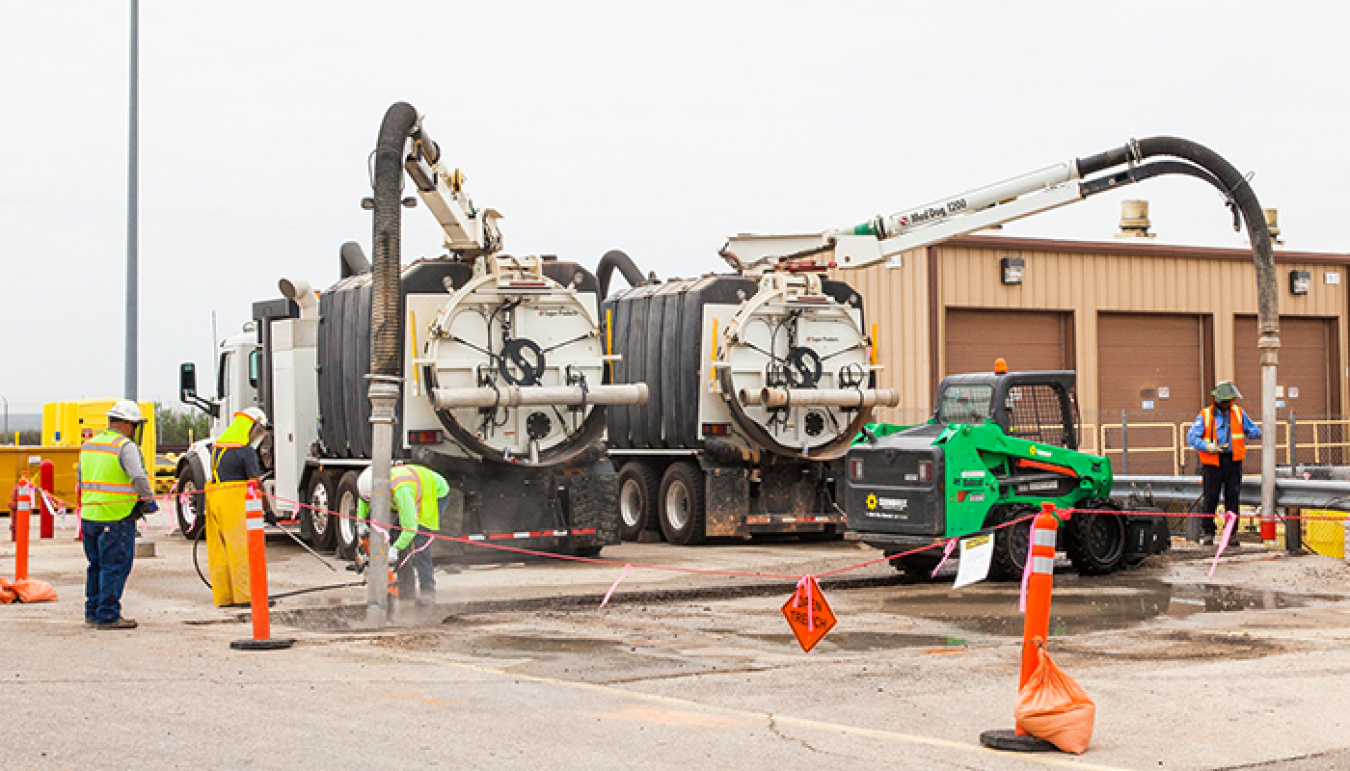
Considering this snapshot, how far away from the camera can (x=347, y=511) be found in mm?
17891

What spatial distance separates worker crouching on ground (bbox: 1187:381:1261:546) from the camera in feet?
56.6

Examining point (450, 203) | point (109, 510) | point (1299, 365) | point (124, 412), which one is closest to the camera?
point (109, 510)

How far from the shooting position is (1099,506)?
A: 51.0 ft

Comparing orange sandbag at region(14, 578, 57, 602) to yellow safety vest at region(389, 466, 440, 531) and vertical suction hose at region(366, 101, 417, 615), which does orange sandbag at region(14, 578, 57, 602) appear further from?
yellow safety vest at region(389, 466, 440, 531)

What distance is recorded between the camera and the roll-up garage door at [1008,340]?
2877 cm

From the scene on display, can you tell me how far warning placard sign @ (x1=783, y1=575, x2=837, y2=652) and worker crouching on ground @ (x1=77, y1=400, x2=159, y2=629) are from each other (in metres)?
4.99

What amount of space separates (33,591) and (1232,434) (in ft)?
40.0

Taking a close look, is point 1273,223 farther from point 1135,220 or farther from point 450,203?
point 450,203

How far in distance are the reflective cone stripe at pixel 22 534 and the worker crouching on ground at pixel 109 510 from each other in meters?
1.97

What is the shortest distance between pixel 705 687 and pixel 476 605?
180 inches

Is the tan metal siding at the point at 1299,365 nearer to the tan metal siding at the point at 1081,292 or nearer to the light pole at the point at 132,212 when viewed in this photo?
the tan metal siding at the point at 1081,292

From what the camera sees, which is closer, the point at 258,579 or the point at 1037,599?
the point at 1037,599

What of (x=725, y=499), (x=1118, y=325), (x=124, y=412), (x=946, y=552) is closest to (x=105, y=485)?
(x=124, y=412)

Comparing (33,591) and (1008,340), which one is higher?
(1008,340)
